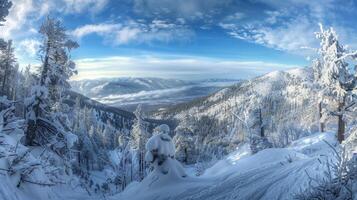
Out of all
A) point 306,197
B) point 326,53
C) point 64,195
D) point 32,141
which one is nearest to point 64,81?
point 32,141

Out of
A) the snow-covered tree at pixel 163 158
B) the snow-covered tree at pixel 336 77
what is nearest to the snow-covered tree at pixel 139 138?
the snow-covered tree at pixel 336 77

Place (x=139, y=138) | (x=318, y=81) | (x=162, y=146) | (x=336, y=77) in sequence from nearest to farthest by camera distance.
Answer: (x=162, y=146)
(x=336, y=77)
(x=318, y=81)
(x=139, y=138)

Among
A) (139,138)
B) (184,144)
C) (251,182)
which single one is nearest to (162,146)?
(251,182)

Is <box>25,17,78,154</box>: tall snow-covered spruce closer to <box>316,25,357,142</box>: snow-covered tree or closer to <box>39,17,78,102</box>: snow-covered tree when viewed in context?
<box>39,17,78,102</box>: snow-covered tree

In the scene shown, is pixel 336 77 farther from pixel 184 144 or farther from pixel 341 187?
pixel 184 144

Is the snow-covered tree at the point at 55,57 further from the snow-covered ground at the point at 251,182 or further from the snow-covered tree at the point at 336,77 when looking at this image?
the snow-covered tree at the point at 336,77

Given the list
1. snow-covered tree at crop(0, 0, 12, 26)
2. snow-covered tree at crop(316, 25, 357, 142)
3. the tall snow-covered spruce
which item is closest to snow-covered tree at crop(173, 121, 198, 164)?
snow-covered tree at crop(316, 25, 357, 142)
